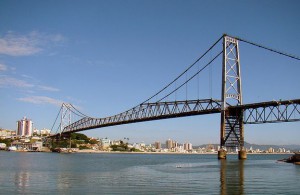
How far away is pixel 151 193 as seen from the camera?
1024 inches

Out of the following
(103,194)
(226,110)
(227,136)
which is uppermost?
(226,110)

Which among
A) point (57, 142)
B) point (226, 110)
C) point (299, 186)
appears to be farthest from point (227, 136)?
point (57, 142)

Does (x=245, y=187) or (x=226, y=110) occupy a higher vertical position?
(x=226, y=110)

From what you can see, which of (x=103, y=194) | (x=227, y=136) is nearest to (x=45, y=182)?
(x=103, y=194)

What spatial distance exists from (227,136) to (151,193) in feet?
146

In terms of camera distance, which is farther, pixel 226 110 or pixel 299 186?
pixel 226 110

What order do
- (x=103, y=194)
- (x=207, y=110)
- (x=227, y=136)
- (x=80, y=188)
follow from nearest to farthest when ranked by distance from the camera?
(x=103, y=194), (x=80, y=188), (x=227, y=136), (x=207, y=110)

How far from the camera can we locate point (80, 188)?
1116 inches

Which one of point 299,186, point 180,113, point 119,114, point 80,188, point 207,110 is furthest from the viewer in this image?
point 119,114

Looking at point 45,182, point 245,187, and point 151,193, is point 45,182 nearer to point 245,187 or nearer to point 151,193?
point 151,193

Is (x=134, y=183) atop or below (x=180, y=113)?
below

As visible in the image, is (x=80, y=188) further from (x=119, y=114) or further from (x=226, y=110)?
(x=119, y=114)

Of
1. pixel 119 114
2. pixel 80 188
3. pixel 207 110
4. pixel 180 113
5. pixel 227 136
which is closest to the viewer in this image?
pixel 80 188

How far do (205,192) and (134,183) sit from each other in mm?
7231
